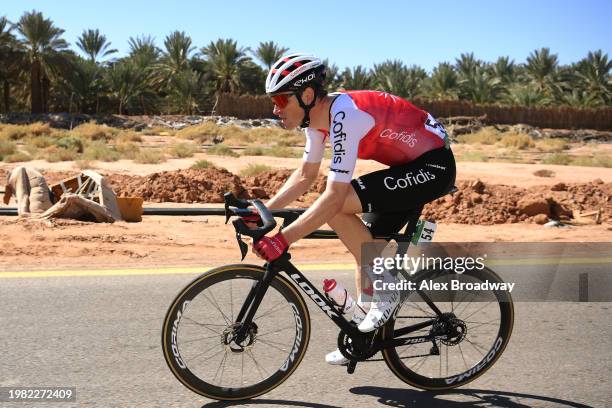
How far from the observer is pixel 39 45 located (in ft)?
178

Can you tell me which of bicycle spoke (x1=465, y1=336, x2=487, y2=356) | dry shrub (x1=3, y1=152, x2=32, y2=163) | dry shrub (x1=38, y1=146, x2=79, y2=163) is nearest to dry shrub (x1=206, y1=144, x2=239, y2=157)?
dry shrub (x1=38, y1=146, x2=79, y2=163)

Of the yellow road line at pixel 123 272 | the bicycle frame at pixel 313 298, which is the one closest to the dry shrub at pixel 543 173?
the yellow road line at pixel 123 272

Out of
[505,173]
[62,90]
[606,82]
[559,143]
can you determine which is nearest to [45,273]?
[505,173]

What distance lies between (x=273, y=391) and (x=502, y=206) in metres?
9.73

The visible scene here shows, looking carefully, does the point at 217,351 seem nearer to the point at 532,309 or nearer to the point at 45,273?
the point at 532,309

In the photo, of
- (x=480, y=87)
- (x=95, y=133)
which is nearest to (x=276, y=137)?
(x=95, y=133)

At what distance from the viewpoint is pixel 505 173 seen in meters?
24.0

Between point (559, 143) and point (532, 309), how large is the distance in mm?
41296

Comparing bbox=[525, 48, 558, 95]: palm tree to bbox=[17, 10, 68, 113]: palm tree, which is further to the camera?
bbox=[525, 48, 558, 95]: palm tree

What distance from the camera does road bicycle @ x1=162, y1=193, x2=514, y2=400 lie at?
410 centimetres

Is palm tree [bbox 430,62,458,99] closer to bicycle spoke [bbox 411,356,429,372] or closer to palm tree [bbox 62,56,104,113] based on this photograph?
palm tree [bbox 62,56,104,113]

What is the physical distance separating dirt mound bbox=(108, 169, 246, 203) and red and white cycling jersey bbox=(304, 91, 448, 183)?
11.2m

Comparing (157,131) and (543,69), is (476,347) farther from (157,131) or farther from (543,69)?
(543,69)

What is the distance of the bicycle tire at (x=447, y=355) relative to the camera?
176 inches
